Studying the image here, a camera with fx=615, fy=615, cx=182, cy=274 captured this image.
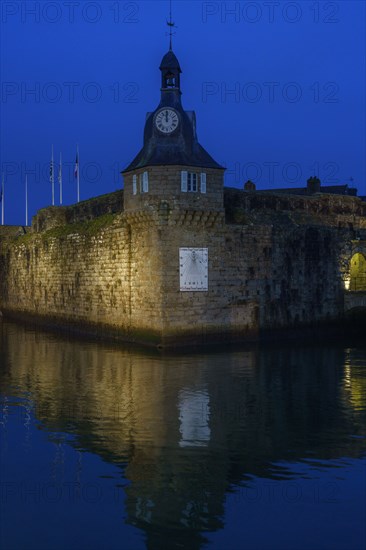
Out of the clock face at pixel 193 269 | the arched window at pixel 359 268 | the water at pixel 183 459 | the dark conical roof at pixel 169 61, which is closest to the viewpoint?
the water at pixel 183 459

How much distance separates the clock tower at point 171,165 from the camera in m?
25.5

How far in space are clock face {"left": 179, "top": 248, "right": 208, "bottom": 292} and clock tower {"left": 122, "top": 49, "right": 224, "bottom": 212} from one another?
1954mm

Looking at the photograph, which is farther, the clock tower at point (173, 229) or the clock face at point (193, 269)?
the clock face at point (193, 269)

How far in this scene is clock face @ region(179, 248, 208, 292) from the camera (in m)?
25.7

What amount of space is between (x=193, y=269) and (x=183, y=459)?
15.5 metres

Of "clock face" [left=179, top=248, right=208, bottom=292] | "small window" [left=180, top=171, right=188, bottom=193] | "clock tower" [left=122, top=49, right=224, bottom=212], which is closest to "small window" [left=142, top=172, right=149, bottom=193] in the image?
"clock tower" [left=122, top=49, right=224, bottom=212]

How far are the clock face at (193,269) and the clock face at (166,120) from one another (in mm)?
5394

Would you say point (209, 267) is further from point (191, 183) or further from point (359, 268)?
point (359, 268)

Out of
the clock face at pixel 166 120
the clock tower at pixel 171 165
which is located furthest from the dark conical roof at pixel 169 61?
the clock face at pixel 166 120

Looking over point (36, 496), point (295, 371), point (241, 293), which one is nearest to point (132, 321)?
point (241, 293)

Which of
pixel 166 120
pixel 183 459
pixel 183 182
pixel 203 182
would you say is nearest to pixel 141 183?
pixel 183 182

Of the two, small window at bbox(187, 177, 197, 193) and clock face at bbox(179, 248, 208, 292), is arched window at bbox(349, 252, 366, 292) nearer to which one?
clock face at bbox(179, 248, 208, 292)

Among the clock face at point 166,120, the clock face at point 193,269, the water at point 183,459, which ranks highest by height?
the clock face at point 166,120

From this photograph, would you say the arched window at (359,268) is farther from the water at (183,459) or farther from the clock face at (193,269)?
the water at (183,459)
